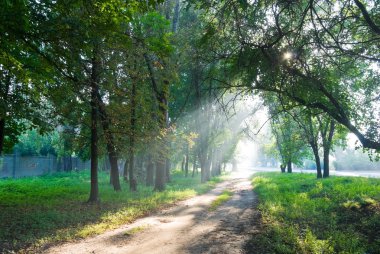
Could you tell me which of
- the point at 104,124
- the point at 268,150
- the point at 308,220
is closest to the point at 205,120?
the point at 104,124

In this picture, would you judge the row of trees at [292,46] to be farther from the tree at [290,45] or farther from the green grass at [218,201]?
the green grass at [218,201]

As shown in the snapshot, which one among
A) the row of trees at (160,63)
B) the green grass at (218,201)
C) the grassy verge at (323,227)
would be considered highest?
the row of trees at (160,63)

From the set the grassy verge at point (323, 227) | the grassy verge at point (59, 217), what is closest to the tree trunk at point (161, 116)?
the grassy verge at point (59, 217)

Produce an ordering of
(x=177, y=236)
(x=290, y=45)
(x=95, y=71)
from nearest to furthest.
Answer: (x=290, y=45)
(x=177, y=236)
(x=95, y=71)

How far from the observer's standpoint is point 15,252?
7.05 m

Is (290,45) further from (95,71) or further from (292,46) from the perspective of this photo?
(95,71)

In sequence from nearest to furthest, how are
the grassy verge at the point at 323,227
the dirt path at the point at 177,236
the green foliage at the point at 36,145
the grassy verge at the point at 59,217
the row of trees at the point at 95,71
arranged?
the grassy verge at the point at 323,227 → the dirt path at the point at 177,236 → the row of trees at the point at 95,71 → the grassy verge at the point at 59,217 → the green foliage at the point at 36,145

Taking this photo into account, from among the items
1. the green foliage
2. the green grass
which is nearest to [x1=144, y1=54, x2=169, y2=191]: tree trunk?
the green grass

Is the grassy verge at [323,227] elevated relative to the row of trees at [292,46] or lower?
lower

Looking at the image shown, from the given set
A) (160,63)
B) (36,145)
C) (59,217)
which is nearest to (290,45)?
(59,217)

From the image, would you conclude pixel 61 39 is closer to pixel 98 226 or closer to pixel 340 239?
pixel 98 226

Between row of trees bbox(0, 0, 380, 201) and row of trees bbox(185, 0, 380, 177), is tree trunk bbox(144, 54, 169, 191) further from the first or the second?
row of trees bbox(185, 0, 380, 177)

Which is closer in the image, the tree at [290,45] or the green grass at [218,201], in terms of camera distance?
the tree at [290,45]

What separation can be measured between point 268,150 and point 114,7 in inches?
2019
